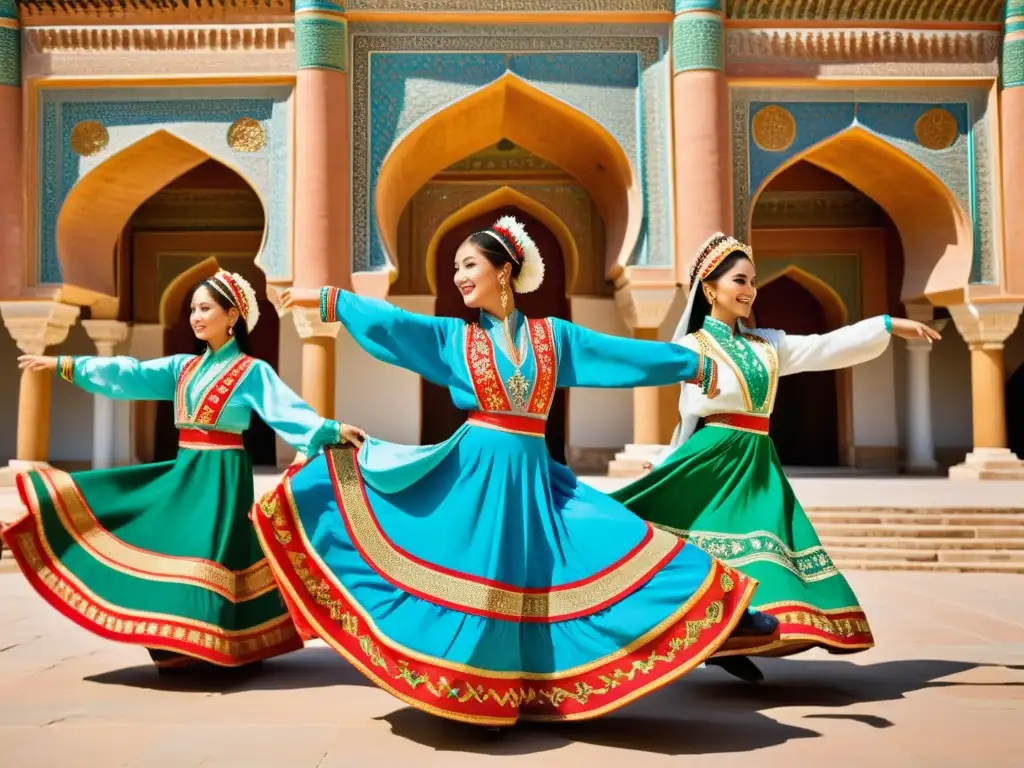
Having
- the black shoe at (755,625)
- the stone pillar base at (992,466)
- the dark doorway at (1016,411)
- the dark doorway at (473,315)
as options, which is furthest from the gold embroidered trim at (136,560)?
the dark doorway at (1016,411)

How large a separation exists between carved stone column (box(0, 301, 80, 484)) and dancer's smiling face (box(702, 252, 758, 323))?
28.5 feet

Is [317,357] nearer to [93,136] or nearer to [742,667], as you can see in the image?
[93,136]

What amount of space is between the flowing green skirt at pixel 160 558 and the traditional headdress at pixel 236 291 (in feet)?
1.78

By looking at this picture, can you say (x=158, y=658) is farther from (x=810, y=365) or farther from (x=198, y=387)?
(x=810, y=365)

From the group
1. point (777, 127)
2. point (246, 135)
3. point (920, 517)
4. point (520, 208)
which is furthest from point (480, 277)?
point (520, 208)

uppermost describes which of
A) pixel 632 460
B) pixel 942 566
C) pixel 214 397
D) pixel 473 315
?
pixel 473 315

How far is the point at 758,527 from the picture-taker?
3.35 meters

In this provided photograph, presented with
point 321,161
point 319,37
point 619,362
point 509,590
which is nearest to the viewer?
point 509,590

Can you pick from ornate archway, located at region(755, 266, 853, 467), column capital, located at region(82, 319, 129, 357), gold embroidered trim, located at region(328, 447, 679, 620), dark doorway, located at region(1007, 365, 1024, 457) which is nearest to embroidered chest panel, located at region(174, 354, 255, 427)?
gold embroidered trim, located at region(328, 447, 679, 620)

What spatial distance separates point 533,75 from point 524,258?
7996 millimetres

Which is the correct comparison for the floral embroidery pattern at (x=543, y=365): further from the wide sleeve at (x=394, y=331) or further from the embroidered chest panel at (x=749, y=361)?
the embroidered chest panel at (x=749, y=361)

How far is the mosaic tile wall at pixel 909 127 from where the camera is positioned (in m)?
10.7

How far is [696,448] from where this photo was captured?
11.6ft

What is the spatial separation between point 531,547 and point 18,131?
31.5ft
